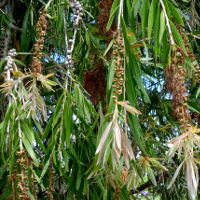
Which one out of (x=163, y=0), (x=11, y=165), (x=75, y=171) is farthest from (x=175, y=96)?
(x=75, y=171)

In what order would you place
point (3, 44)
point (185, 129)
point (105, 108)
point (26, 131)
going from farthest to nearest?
point (3, 44), point (105, 108), point (26, 131), point (185, 129)

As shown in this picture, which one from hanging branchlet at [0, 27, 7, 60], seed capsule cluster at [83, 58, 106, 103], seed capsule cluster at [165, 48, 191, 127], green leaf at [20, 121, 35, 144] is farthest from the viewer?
hanging branchlet at [0, 27, 7, 60]

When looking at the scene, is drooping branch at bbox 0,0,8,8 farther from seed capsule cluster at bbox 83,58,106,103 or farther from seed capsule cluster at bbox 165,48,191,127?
seed capsule cluster at bbox 165,48,191,127

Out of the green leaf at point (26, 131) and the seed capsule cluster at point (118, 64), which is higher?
the seed capsule cluster at point (118, 64)

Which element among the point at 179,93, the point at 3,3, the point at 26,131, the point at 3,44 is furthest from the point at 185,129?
the point at 3,3

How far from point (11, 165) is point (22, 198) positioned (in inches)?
6.7

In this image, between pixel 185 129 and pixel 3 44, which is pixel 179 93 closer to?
pixel 185 129

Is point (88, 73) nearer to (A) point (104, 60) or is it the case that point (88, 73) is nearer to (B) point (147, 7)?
(A) point (104, 60)

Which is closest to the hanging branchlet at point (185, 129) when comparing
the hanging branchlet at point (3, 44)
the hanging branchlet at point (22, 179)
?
the hanging branchlet at point (22, 179)

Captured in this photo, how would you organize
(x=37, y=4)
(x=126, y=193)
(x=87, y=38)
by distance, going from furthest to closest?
(x=37, y=4) < (x=87, y=38) < (x=126, y=193)

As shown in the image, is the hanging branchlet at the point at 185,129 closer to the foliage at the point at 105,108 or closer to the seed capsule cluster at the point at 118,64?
the foliage at the point at 105,108

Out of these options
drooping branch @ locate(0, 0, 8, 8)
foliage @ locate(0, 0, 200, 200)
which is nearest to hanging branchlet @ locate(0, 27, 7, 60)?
drooping branch @ locate(0, 0, 8, 8)

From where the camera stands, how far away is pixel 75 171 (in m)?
1.21

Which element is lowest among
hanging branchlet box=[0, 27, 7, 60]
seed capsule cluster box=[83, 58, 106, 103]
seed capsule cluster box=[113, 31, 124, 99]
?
seed capsule cluster box=[83, 58, 106, 103]
